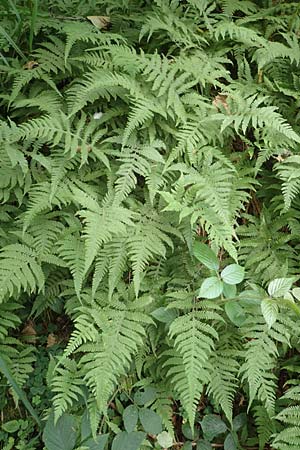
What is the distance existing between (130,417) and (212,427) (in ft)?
1.64

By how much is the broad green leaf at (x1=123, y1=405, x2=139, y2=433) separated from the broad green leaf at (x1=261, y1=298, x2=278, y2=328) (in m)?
0.98

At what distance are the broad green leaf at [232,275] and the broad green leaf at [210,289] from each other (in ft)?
0.14

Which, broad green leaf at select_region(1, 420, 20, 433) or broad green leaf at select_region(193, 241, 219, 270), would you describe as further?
broad green leaf at select_region(1, 420, 20, 433)

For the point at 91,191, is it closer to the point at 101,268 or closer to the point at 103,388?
the point at 101,268

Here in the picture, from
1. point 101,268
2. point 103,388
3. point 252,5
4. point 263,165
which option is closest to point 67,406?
point 103,388

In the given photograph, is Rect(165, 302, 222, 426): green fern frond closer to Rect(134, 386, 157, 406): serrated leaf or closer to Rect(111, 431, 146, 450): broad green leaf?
Rect(134, 386, 157, 406): serrated leaf

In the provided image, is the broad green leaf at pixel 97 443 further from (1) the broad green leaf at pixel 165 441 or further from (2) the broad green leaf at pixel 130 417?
(1) the broad green leaf at pixel 165 441

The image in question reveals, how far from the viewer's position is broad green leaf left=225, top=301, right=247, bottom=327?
9.69 feet

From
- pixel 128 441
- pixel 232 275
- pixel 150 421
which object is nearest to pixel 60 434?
pixel 128 441

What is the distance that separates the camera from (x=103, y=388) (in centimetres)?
279

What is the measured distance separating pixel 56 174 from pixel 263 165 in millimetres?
1382

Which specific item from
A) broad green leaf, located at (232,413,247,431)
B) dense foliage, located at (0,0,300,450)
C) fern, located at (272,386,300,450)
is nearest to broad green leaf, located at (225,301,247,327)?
dense foliage, located at (0,0,300,450)

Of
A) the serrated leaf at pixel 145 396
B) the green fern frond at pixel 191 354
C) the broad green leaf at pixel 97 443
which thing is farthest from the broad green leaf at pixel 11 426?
the green fern frond at pixel 191 354

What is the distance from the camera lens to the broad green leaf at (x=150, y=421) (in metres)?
3.06
